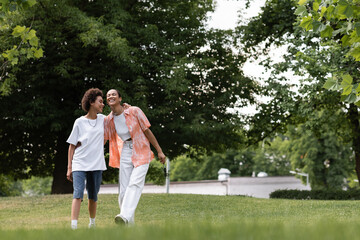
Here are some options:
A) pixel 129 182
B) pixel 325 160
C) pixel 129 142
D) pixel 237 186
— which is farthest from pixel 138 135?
pixel 325 160

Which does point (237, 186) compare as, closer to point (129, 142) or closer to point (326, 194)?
point (326, 194)

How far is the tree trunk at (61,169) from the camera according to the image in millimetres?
21078

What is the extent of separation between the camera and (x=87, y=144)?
7.43 meters

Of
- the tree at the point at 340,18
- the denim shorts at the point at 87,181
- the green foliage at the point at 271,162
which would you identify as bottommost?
the denim shorts at the point at 87,181

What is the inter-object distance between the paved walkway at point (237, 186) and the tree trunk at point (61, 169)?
15864mm

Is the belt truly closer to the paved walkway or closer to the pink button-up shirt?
the pink button-up shirt

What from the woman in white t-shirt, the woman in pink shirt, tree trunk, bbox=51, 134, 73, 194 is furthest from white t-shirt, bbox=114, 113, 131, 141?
tree trunk, bbox=51, 134, 73, 194

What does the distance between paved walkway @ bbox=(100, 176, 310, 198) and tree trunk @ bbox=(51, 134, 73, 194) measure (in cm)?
1586

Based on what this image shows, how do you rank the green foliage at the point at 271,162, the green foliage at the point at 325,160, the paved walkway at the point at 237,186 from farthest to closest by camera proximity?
the green foliage at the point at 271,162 → the green foliage at the point at 325,160 → the paved walkway at the point at 237,186

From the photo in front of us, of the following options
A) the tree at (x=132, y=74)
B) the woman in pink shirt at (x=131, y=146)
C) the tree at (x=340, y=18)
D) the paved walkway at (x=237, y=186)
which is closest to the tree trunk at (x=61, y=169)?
the tree at (x=132, y=74)

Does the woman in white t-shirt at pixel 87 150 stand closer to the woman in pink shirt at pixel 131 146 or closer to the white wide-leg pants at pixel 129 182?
the woman in pink shirt at pixel 131 146

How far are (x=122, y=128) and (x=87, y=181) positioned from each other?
975mm

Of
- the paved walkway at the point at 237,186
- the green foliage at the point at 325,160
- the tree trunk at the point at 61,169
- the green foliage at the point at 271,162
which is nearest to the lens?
the tree trunk at the point at 61,169

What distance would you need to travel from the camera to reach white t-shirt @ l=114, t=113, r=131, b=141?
24.5 feet
